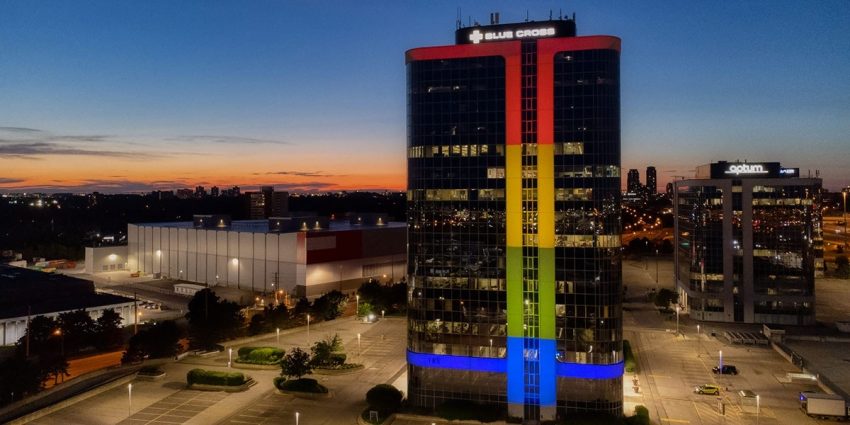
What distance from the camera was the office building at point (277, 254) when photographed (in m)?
135

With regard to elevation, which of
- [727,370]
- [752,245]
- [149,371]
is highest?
[752,245]

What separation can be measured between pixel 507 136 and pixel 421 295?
68.1ft

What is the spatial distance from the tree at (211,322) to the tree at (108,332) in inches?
444

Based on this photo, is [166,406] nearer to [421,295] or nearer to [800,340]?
[421,295]

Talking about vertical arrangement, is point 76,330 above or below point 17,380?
above

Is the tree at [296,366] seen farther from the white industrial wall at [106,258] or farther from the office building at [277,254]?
the white industrial wall at [106,258]

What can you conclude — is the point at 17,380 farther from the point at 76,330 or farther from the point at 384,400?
the point at 384,400

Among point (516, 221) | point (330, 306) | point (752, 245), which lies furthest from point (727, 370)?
point (330, 306)

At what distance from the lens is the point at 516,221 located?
63844 millimetres

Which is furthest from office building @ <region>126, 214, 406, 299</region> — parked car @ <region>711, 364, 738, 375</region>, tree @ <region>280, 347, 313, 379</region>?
parked car @ <region>711, 364, 738, 375</region>

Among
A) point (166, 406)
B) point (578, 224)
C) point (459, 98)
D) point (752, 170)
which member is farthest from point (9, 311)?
point (752, 170)

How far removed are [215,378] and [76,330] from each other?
32.3 meters

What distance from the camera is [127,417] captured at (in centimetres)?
6141

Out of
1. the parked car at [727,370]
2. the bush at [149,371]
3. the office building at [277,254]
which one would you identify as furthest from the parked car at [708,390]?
the office building at [277,254]
